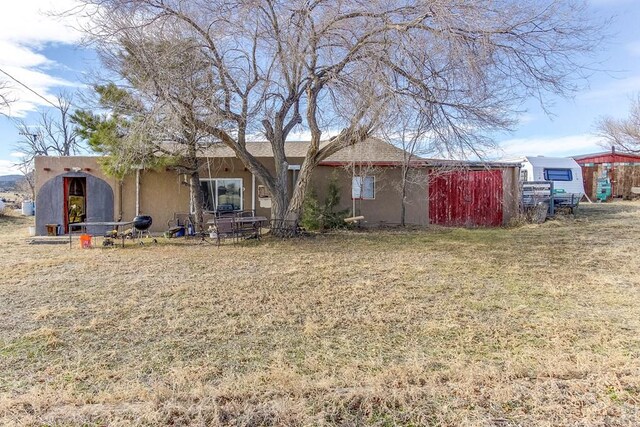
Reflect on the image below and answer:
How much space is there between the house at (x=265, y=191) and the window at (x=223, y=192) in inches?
1.3

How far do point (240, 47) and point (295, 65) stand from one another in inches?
51.9

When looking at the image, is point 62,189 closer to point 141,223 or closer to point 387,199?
point 141,223

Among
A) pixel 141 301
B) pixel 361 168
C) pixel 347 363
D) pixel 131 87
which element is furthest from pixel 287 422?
pixel 361 168

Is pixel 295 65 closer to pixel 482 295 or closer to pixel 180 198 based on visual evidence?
pixel 482 295

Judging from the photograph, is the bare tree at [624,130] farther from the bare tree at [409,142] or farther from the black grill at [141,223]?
the black grill at [141,223]

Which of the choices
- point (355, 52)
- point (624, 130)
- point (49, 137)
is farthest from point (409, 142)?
point (49, 137)

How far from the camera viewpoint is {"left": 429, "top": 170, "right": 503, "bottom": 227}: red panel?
1393 centimetres

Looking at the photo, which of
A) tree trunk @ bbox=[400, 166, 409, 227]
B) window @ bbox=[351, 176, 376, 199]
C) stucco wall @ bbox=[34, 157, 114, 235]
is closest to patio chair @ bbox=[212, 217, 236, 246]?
window @ bbox=[351, 176, 376, 199]

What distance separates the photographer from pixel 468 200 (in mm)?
13984

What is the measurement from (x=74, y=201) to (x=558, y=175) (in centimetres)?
1843

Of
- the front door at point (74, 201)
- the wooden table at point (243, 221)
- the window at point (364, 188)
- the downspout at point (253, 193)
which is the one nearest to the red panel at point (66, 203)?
the front door at point (74, 201)

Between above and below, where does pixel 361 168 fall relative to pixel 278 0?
below

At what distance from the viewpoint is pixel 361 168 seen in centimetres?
1266

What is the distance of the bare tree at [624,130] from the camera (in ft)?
90.9
